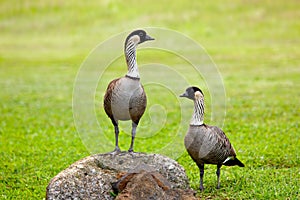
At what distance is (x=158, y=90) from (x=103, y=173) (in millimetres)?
13379

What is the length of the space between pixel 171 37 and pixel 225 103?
66.9 ft

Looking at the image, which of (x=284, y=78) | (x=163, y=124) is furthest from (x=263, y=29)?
(x=163, y=124)

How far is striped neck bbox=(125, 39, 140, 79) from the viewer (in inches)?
310

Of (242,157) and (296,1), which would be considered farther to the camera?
(296,1)

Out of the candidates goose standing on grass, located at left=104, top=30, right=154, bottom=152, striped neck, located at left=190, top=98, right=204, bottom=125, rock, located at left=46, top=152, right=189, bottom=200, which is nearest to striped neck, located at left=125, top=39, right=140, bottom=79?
goose standing on grass, located at left=104, top=30, right=154, bottom=152

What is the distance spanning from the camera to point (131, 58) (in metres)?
7.89

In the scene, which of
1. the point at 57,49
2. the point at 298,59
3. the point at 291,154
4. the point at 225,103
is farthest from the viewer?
the point at 57,49

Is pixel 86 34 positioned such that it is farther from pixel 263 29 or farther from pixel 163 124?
pixel 163 124

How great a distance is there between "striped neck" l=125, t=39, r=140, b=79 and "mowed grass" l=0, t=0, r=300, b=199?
2.12 metres

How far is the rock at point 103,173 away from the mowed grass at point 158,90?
68cm

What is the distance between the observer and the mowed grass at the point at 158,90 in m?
9.96

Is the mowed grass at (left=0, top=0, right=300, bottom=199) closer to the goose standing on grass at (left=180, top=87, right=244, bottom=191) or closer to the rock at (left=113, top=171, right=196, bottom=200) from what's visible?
the goose standing on grass at (left=180, top=87, right=244, bottom=191)

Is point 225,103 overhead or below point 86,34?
below

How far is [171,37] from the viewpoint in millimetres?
37344
